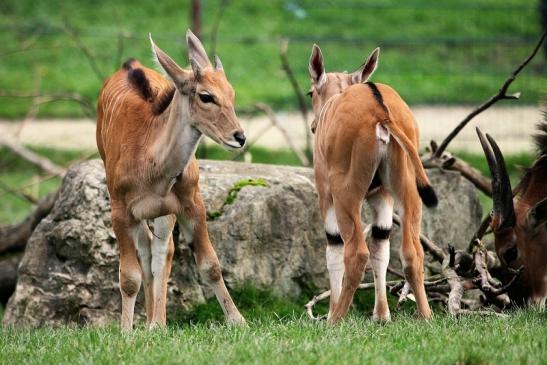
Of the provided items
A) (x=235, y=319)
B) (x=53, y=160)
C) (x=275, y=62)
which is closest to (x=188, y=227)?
(x=235, y=319)

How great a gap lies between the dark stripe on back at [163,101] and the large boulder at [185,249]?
4.58ft

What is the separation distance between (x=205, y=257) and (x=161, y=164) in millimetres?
789

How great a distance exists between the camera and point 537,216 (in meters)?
9.35

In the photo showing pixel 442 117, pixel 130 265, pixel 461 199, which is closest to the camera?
pixel 130 265

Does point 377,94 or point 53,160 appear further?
point 53,160

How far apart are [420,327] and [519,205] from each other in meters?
2.25

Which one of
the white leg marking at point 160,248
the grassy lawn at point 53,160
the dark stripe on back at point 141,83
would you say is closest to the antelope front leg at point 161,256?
the white leg marking at point 160,248

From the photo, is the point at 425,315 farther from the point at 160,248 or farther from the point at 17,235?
the point at 17,235

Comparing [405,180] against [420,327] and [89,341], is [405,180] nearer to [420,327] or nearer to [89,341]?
[420,327]

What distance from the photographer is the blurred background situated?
18203 millimetres

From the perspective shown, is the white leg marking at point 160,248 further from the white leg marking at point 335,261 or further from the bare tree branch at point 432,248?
the bare tree branch at point 432,248

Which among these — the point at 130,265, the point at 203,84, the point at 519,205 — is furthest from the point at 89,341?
the point at 519,205

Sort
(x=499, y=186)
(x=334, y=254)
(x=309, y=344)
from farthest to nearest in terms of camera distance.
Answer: (x=499, y=186) < (x=334, y=254) < (x=309, y=344)

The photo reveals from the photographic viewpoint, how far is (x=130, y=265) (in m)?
8.67
